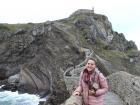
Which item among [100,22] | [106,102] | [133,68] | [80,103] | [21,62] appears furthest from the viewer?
[100,22]

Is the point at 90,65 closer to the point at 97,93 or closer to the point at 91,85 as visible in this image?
the point at 91,85

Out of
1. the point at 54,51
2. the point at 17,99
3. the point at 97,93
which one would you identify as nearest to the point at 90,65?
the point at 97,93

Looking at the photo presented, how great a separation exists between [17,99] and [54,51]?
34.9 feet

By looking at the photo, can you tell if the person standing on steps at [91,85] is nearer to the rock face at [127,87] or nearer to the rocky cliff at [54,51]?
the rock face at [127,87]

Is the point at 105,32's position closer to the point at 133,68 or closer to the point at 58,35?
the point at 58,35

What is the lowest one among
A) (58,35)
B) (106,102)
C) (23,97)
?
(23,97)

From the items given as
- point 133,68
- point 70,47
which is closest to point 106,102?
point 133,68

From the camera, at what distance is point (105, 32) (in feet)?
335

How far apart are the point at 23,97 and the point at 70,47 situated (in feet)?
39.8

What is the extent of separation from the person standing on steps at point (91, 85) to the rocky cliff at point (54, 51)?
5801 cm

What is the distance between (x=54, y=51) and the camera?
82.2 m

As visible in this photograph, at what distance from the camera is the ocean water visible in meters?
78.6

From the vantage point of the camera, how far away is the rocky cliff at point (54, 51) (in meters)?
80.0

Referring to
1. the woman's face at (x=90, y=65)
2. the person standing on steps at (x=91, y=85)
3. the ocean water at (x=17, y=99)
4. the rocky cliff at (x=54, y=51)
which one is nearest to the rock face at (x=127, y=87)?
the person standing on steps at (x=91, y=85)
